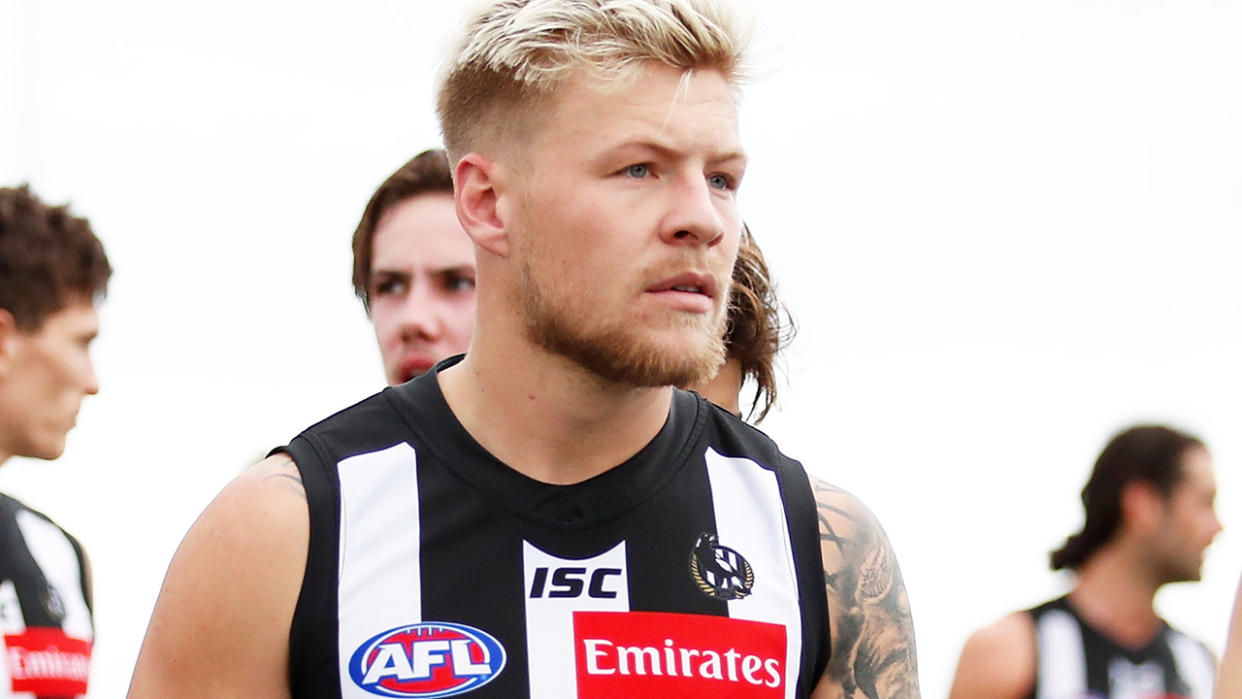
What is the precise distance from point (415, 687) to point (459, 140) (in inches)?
40.8

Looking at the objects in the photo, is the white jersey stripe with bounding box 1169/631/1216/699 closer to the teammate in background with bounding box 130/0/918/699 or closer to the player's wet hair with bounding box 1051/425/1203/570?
the player's wet hair with bounding box 1051/425/1203/570

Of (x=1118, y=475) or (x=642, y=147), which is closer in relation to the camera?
(x=642, y=147)

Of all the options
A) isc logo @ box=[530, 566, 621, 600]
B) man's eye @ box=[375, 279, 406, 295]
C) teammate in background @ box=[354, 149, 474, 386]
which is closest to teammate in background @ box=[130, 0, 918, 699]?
isc logo @ box=[530, 566, 621, 600]

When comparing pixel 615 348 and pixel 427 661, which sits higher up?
pixel 615 348

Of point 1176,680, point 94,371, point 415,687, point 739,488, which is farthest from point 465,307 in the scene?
point 1176,680

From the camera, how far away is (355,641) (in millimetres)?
2469

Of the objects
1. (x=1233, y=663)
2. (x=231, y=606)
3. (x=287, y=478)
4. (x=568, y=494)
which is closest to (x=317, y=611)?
(x=231, y=606)

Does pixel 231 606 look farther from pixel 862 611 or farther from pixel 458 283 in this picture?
pixel 458 283

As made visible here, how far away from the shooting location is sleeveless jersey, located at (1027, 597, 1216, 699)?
5441 millimetres

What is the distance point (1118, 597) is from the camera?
18.8 feet

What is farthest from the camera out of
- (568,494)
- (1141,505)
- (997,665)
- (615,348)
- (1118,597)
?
(1141,505)

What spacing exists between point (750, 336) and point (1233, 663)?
146 centimetres

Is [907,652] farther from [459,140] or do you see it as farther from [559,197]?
[459,140]

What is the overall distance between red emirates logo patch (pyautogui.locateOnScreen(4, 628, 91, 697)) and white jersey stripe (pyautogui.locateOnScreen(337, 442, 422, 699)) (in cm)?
170
